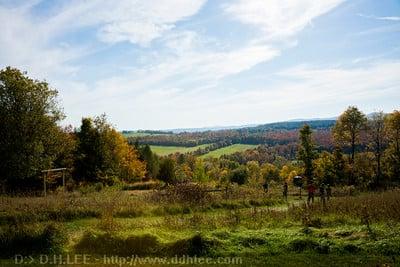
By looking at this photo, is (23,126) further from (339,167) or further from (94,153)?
(339,167)

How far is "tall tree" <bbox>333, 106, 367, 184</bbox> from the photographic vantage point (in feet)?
188

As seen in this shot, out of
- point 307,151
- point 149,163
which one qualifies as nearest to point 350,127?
point 307,151

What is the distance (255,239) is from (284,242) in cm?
88

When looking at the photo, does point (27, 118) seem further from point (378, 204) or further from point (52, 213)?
point (378, 204)

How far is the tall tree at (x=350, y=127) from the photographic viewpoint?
57375 millimetres

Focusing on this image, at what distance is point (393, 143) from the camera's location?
2215 inches

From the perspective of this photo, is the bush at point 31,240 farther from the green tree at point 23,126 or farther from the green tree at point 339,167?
the green tree at point 339,167

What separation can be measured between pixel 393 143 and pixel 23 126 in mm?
44933

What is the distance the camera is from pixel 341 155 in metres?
56.2

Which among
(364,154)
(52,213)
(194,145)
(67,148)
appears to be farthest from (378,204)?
(194,145)

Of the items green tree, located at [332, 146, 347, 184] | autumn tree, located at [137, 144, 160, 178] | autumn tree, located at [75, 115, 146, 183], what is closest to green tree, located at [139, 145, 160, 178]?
autumn tree, located at [137, 144, 160, 178]

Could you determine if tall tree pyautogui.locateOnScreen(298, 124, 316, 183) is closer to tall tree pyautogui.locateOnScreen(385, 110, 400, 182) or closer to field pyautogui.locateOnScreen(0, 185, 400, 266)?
tall tree pyautogui.locateOnScreen(385, 110, 400, 182)

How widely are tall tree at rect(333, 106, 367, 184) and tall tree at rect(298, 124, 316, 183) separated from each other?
5088mm

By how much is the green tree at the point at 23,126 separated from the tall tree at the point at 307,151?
Answer: 121 ft
